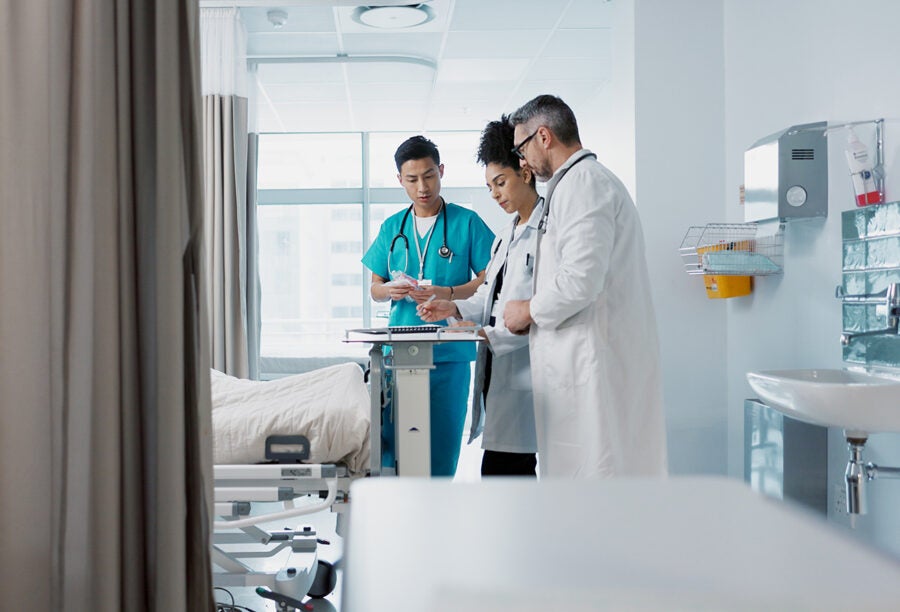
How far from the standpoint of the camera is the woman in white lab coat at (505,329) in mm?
2385

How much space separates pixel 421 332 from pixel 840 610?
1.80 metres

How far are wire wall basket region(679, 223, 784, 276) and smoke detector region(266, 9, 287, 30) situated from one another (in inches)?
94.5

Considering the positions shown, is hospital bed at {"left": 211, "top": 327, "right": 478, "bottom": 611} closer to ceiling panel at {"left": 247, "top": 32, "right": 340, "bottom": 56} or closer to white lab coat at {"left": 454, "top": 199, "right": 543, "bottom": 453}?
white lab coat at {"left": 454, "top": 199, "right": 543, "bottom": 453}

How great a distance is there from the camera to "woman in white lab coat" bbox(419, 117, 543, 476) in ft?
7.82

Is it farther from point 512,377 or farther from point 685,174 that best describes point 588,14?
point 512,377

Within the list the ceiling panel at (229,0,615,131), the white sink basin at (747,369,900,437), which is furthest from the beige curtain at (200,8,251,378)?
the white sink basin at (747,369,900,437)

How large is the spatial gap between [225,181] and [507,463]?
6.94 ft

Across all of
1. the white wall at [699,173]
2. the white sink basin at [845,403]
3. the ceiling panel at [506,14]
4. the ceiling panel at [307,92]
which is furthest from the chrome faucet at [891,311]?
the ceiling panel at [307,92]

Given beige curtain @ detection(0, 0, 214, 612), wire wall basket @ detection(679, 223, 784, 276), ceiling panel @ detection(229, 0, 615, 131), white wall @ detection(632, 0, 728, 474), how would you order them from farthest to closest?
1. ceiling panel @ detection(229, 0, 615, 131)
2. white wall @ detection(632, 0, 728, 474)
3. wire wall basket @ detection(679, 223, 784, 276)
4. beige curtain @ detection(0, 0, 214, 612)

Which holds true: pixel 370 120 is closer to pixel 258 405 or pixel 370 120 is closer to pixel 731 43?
pixel 731 43

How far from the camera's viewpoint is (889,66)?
2174 mm

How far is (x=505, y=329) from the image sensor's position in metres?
2.29

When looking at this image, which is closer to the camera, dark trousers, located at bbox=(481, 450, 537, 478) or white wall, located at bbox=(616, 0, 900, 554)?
dark trousers, located at bbox=(481, 450, 537, 478)

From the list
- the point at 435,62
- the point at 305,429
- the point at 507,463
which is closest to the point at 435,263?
the point at 507,463
